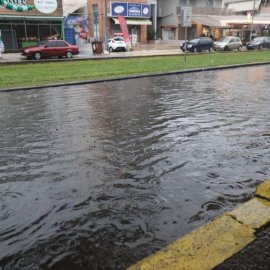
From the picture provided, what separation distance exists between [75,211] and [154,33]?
5202cm

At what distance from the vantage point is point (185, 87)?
14227 mm

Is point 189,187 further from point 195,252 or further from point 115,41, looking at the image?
point 115,41

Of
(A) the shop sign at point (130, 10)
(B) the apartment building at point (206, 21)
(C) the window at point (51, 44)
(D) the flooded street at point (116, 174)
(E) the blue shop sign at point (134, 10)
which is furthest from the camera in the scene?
(B) the apartment building at point (206, 21)

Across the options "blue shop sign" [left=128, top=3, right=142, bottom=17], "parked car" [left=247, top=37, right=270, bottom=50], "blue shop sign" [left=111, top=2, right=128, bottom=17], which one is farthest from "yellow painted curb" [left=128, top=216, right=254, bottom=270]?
"blue shop sign" [left=128, top=3, right=142, bottom=17]

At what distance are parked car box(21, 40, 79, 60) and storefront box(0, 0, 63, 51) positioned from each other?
523cm

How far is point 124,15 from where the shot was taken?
158 ft

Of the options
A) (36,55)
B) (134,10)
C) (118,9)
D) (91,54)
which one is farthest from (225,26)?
(36,55)

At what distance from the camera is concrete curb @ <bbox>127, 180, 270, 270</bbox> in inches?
125

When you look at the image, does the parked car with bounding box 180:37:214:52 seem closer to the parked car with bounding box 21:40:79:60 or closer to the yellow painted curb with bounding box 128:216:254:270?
the parked car with bounding box 21:40:79:60

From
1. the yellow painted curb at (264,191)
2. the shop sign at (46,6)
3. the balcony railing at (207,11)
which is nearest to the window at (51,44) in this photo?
the shop sign at (46,6)

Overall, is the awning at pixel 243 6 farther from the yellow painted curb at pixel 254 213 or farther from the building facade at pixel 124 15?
the yellow painted curb at pixel 254 213

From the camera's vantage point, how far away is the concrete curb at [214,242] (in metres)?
3.18

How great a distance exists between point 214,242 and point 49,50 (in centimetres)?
2663

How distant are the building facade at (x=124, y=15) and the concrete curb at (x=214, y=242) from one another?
44.2 meters
